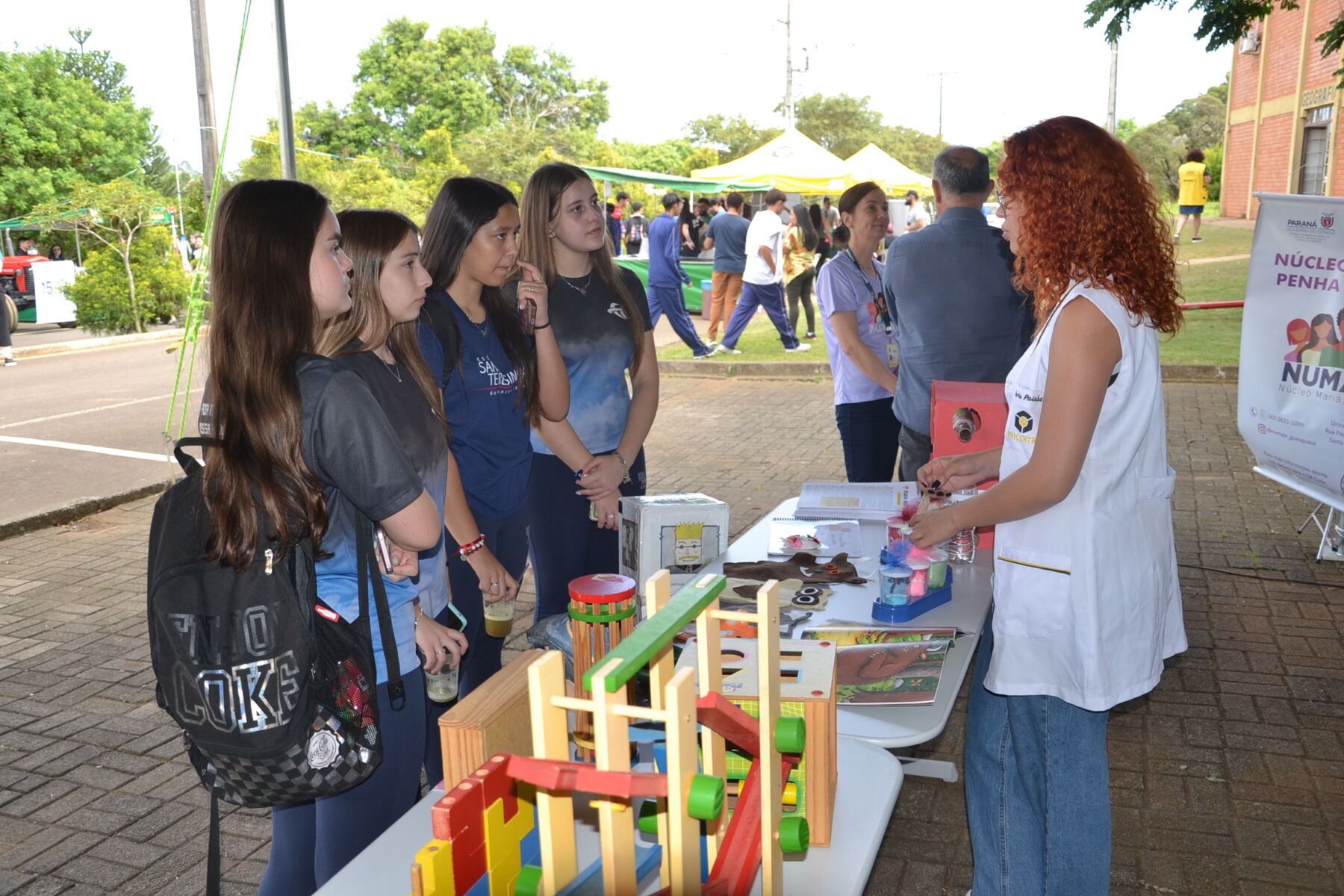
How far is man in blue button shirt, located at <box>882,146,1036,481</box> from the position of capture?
145 inches

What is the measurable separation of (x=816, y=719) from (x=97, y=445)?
8759 millimetres

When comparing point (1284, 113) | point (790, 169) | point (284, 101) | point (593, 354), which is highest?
point (1284, 113)

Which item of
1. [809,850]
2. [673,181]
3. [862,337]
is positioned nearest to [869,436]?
[862,337]

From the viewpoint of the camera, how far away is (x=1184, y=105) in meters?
46.9

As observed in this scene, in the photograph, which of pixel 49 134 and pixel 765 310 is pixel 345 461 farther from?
pixel 49 134

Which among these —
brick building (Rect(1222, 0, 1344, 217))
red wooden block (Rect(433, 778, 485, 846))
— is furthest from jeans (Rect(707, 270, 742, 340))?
brick building (Rect(1222, 0, 1344, 217))

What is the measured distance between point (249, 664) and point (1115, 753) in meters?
2.95

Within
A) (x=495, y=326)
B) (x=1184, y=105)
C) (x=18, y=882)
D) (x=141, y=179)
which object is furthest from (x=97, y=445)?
(x=1184, y=105)

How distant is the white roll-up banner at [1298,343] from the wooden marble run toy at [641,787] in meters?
4.38

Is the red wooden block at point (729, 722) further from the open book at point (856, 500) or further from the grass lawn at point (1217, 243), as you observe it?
the grass lawn at point (1217, 243)

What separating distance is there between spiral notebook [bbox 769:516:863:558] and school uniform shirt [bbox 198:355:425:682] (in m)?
1.42

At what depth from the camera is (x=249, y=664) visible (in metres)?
1.63

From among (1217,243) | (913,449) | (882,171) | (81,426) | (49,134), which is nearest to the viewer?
(913,449)

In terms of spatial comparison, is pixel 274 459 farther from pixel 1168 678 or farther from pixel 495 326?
pixel 1168 678
